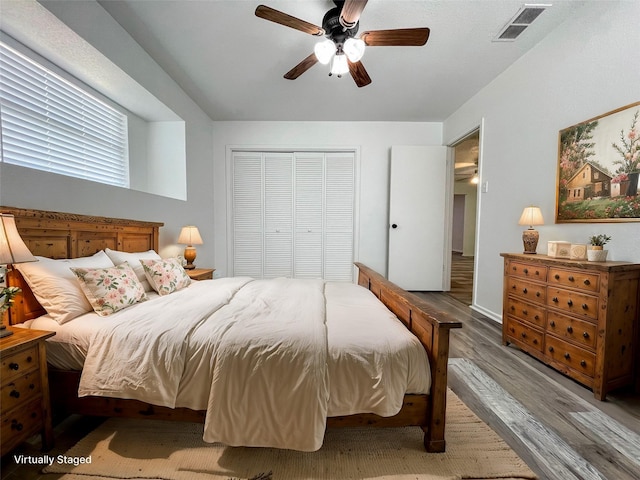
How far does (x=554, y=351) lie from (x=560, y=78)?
2.27 m

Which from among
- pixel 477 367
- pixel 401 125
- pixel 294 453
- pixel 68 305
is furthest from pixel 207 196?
pixel 477 367

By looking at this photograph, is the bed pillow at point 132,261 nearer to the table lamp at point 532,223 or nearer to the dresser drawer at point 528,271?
the dresser drawer at point 528,271

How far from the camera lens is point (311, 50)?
7.96 feet

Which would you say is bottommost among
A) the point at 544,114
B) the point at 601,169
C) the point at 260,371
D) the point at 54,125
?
the point at 260,371

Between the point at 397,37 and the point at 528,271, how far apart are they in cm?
211

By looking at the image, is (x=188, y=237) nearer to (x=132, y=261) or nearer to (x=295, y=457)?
(x=132, y=261)

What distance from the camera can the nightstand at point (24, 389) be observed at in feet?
3.36

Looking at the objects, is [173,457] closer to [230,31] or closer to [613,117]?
[230,31]

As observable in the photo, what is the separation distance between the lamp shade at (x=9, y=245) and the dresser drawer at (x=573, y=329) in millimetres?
3230

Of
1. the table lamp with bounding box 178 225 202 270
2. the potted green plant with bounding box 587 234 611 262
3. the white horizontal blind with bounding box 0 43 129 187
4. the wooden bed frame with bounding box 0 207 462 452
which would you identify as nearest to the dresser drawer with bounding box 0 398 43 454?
the wooden bed frame with bounding box 0 207 462 452

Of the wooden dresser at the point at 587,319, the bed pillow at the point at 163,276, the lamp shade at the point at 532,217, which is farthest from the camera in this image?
the lamp shade at the point at 532,217

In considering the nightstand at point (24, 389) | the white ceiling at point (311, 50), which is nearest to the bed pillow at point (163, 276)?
the nightstand at point (24, 389)

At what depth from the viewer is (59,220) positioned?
1.68 m

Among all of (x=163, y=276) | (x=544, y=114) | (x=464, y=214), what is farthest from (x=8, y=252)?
(x=464, y=214)
